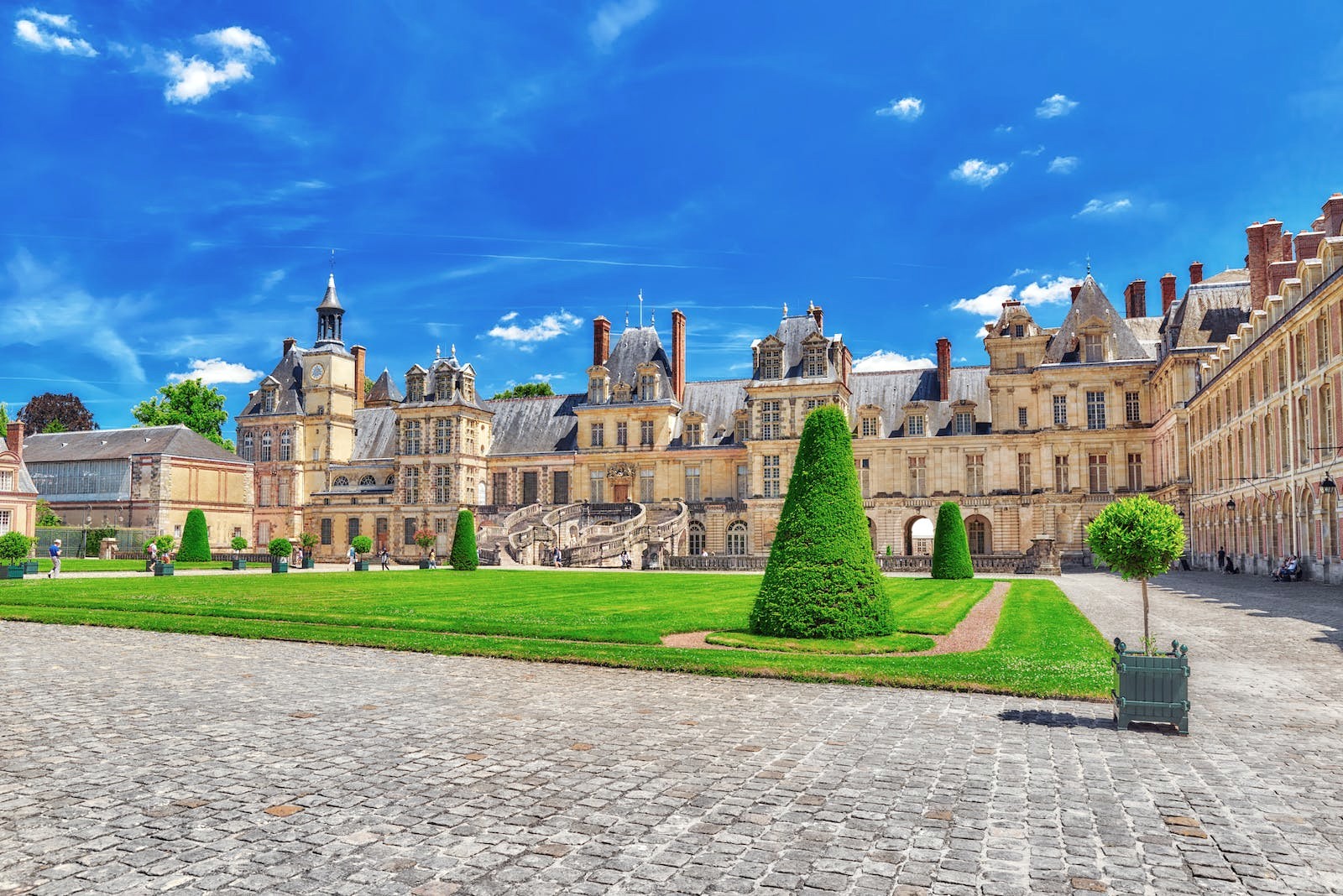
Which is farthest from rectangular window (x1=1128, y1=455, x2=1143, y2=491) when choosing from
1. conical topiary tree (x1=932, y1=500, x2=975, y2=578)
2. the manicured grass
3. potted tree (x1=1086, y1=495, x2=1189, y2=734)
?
potted tree (x1=1086, y1=495, x2=1189, y2=734)

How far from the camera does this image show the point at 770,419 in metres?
55.5

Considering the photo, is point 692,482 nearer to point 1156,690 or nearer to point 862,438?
point 862,438

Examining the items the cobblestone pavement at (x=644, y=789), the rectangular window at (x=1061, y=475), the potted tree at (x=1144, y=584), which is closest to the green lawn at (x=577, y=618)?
the cobblestone pavement at (x=644, y=789)

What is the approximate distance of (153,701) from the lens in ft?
32.9

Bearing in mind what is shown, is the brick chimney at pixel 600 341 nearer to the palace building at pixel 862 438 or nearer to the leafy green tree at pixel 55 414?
the palace building at pixel 862 438

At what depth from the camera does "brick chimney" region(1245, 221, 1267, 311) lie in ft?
146

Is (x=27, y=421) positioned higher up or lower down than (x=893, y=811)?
higher up

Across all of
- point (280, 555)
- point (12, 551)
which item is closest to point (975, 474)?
point (280, 555)

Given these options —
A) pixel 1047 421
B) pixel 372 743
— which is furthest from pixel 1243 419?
pixel 372 743

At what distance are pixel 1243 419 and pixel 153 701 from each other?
42.9 meters

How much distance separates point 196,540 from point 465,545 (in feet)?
54.6

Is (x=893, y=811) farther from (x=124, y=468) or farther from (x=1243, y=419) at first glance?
(x=124, y=468)

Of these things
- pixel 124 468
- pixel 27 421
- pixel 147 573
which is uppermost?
pixel 27 421

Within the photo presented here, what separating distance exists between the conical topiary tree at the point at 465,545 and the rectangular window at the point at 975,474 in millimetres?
28559
